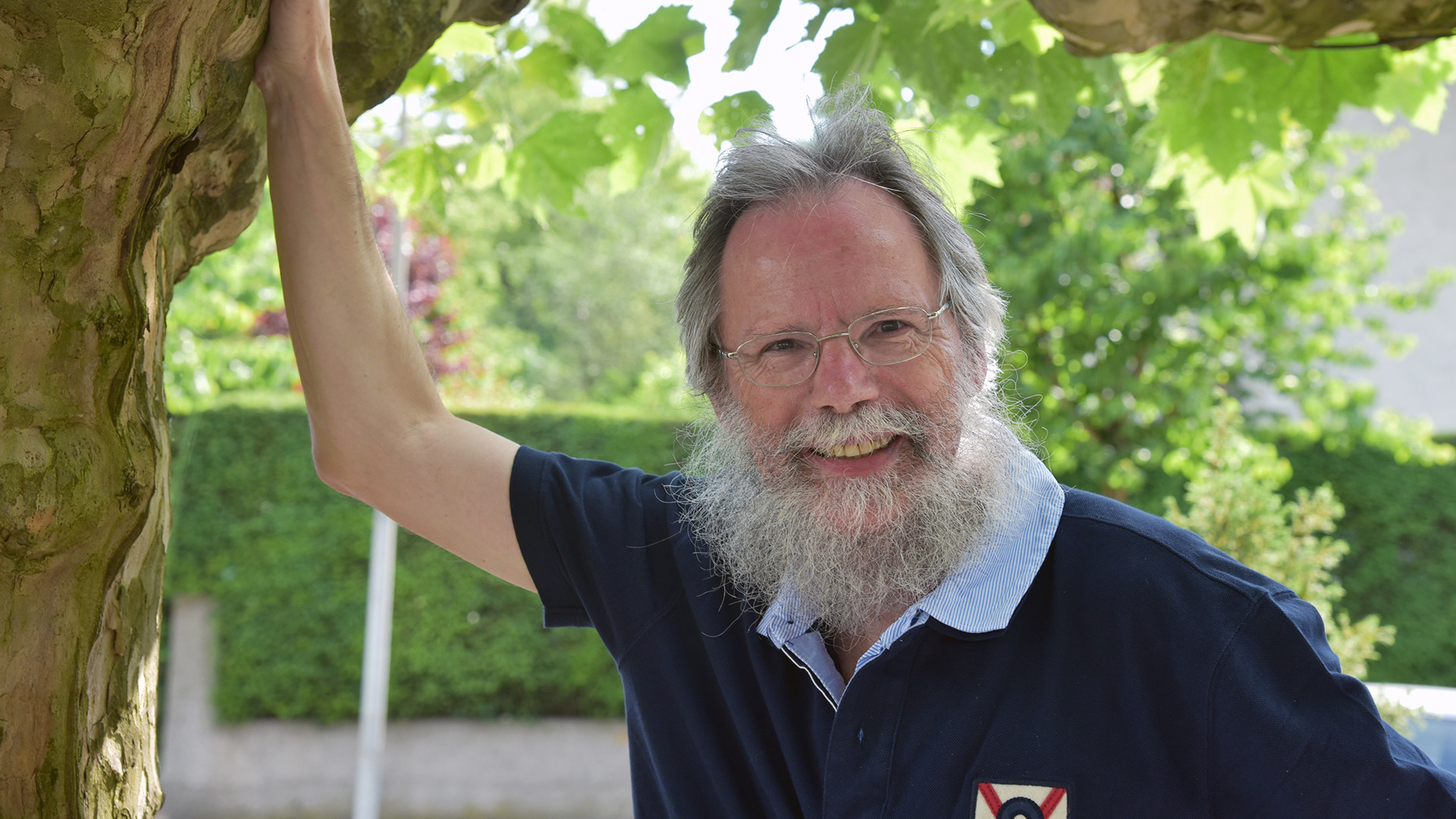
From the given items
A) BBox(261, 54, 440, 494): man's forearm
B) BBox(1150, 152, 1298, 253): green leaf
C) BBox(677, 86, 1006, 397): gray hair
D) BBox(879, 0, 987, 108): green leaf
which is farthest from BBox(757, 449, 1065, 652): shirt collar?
BBox(1150, 152, 1298, 253): green leaf

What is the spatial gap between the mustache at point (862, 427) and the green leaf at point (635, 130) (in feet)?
3.16

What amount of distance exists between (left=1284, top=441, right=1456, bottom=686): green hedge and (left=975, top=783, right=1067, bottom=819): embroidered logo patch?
813cm

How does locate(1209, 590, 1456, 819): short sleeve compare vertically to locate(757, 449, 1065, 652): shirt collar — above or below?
A: below

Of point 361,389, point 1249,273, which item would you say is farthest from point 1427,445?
point 361,389

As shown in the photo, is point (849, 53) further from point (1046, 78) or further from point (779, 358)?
point (779, 358)

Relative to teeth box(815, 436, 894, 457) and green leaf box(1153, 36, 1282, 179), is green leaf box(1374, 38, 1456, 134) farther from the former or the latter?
teeth box(815, 436, 894, 457)

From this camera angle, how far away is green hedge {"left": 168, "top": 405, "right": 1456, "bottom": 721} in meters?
7.59

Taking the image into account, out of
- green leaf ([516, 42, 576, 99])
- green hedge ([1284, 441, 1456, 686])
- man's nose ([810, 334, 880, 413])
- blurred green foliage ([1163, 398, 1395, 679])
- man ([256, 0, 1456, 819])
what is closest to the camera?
man ([256, 0, 1456, 819])

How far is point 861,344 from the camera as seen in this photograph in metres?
1.77

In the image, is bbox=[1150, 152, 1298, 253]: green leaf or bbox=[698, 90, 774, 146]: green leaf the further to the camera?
bbox=[1150, 152, 1298, 253]: green leaf

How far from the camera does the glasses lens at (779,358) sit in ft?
5.88

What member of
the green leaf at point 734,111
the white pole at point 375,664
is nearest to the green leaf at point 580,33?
the green leaf at point 734,111

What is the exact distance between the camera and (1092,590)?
1.52m

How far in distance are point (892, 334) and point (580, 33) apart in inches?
49.3
